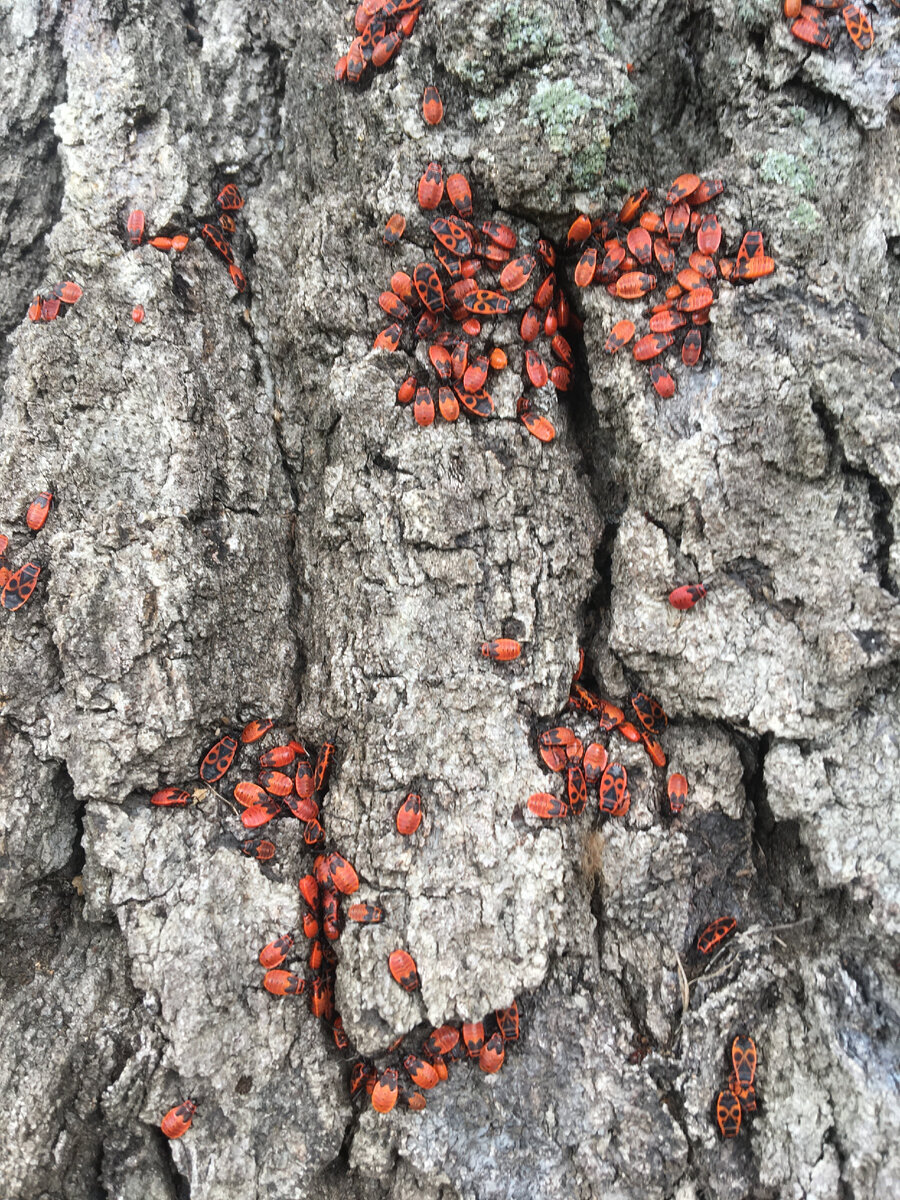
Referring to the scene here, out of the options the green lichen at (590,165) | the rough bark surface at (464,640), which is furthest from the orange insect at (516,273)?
the green lichen at (590,165)

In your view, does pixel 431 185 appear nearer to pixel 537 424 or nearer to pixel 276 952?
pixel 537 424

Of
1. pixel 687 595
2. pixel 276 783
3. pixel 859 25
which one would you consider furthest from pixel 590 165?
pixel 276 783

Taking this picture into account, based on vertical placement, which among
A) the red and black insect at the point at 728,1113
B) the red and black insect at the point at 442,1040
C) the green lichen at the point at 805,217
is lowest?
the red and black insect at the point at 728,1113

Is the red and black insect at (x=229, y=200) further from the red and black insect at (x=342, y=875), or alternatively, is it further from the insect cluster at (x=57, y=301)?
the red and black insect at (x=342, y=875)

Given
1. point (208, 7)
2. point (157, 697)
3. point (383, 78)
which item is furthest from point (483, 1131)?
point (208, 7)

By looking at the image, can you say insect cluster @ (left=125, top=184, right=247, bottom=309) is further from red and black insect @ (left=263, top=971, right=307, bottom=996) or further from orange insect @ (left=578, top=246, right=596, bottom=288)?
red and black insect @ (left=263, top=971, right=307, bottom=996)

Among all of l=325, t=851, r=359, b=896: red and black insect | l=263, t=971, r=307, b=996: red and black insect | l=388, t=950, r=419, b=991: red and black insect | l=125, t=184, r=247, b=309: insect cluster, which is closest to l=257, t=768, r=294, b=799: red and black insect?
l=325, t=851, r=359, b=896: red and black insect

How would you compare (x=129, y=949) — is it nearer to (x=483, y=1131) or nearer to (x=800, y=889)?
(x=483, y=1131)
